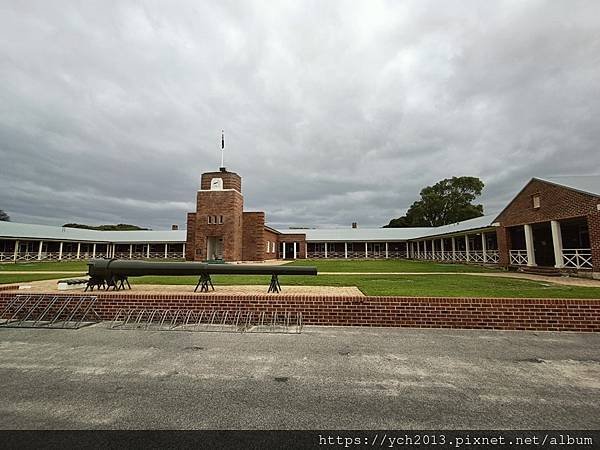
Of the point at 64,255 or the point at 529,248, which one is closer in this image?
the point at 529,248

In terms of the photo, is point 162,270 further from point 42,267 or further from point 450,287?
point 42,267

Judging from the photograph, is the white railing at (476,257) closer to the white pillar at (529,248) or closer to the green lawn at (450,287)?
the white pillar at (529,248)

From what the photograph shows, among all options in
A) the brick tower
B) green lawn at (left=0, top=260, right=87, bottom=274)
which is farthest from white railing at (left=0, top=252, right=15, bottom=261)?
the brick tower

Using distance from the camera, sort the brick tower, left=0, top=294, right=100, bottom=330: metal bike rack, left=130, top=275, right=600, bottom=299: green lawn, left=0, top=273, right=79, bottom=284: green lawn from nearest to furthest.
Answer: left=0, top=294, right=100, bottom=330: metal bike rack < left=130, top=275, right=600, bottom=299: green lawn < left=0, top=273, right=79, bottom=284: green lawn < the brick tower

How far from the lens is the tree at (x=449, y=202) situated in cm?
5422

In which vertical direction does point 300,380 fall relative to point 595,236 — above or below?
below

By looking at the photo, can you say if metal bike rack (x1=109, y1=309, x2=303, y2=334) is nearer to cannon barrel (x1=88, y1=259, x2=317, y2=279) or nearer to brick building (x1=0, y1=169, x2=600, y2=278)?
cannon barrel (x1=88, y1=259, x2=317, y2=279)

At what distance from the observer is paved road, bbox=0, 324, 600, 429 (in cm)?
309

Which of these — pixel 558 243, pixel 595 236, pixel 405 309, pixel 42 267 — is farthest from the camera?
pixel 42 267

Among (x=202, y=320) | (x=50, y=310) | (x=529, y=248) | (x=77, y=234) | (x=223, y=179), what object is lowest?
(x=202, y=320)

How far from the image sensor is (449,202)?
56438 mm

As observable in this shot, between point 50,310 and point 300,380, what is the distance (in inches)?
275

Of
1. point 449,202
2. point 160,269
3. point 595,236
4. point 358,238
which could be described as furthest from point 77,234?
point 449,202

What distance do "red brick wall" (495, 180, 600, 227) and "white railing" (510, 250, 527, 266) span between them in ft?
5.87
